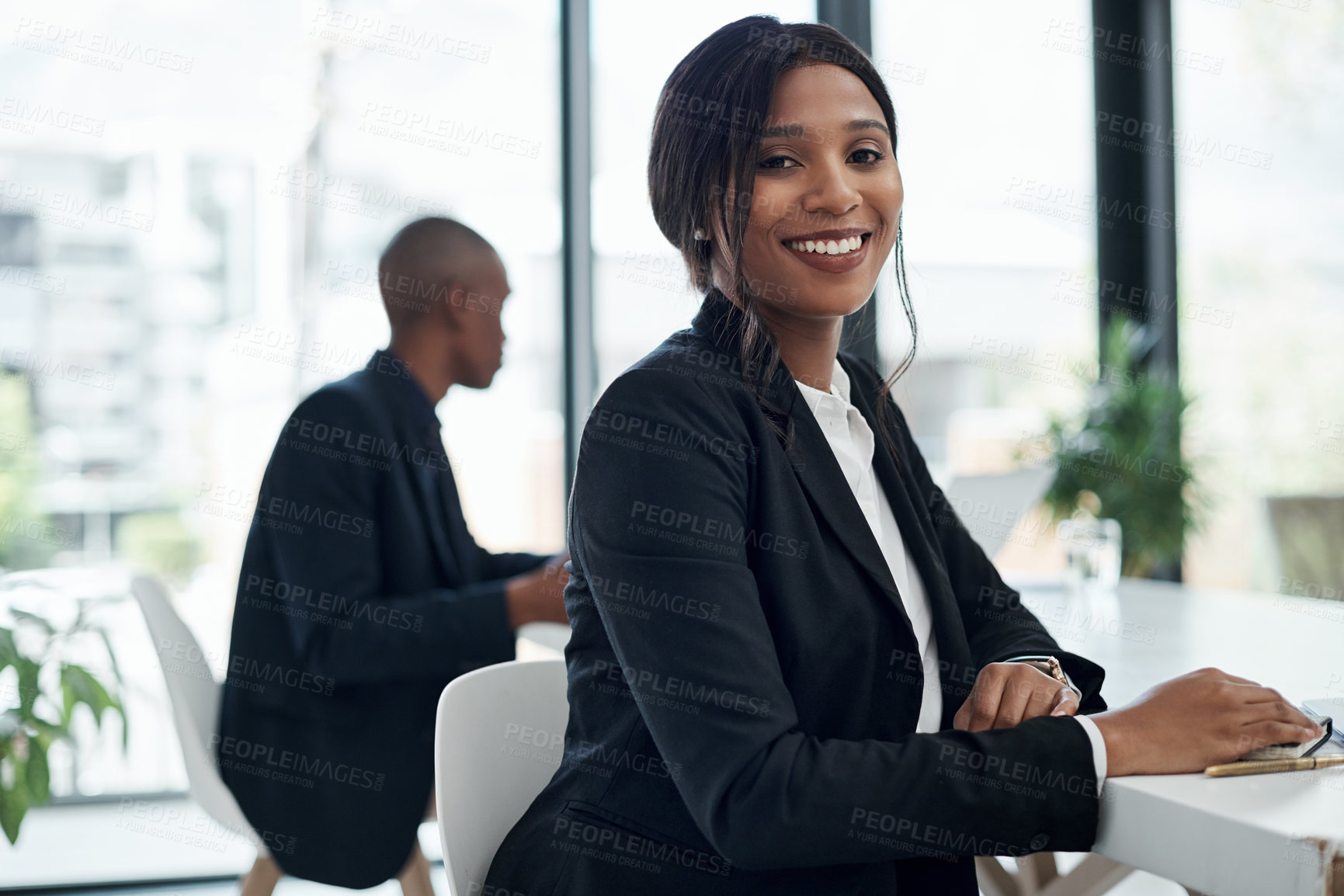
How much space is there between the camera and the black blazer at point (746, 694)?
0.88 m

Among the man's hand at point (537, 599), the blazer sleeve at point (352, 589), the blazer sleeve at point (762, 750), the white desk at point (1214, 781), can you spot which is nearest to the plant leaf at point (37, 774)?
the blazer sleeve at point (352, 589)

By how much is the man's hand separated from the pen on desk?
1240 mm

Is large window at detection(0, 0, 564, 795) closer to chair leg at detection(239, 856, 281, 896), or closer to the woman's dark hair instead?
chair leg at detection(239, 856, 281, 896)

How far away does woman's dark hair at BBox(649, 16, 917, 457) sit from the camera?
1126 millimetres

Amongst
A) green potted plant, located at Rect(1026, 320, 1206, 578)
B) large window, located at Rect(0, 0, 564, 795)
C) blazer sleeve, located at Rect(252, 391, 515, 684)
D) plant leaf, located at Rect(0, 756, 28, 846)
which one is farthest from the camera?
green potted plant, located at Rect(1026, 320, 1206, 578)

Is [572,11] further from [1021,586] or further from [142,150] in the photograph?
[1021,586]

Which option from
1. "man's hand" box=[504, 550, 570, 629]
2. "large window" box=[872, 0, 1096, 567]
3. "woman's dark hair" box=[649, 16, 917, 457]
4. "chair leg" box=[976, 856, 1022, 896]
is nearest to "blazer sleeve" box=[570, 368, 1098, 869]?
"woman's dark hair" box=[649, 16, 917, 457]

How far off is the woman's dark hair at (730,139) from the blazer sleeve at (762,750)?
0.21 m

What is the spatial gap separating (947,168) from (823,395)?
2910 millimetres

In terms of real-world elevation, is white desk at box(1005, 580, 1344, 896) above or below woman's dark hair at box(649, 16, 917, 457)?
below

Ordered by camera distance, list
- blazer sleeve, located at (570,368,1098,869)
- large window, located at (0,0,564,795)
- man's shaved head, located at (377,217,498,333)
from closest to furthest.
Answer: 1. blazer sleeve, located at (570,368,1098,869)
2. man's shaved head, located at (377,217,498,333)
3. large window, located at (0,0,564,795)

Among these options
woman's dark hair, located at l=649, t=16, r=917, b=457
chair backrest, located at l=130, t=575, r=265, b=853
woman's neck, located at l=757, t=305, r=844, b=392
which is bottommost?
chair backrest, located at l=130, t=575, r=265, b=853

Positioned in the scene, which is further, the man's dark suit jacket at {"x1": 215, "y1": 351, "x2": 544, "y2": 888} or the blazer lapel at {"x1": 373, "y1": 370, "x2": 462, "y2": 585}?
the blazer lapel at {"x1": 373, "y1": 370, "x2": 462, "y2": 585}

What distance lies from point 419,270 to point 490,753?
4.43 feet
